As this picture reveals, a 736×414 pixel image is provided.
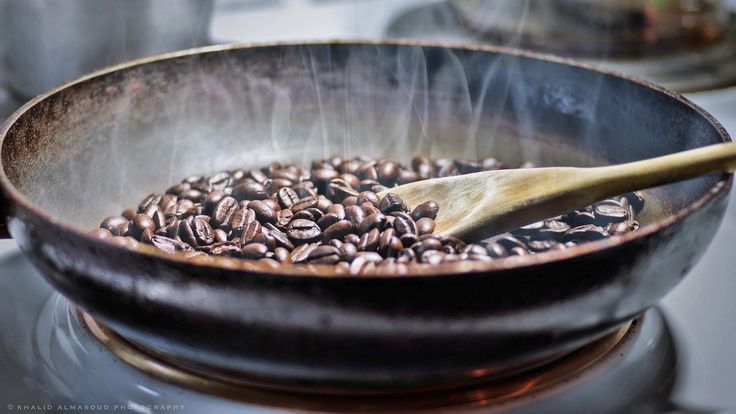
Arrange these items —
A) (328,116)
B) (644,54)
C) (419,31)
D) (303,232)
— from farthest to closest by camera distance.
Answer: (419,31)
(644,54)
(328,116)
(303,232)

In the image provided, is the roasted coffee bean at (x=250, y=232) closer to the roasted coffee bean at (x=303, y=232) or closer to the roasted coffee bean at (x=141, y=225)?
the roasted coffee bean at (x=303, y=232)

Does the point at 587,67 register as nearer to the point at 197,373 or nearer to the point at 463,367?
the point at 463,367

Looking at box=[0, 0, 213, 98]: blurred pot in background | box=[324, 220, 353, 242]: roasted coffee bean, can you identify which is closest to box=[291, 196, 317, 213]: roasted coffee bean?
box=[324, 220, 353, 242]: roasted coffee bean

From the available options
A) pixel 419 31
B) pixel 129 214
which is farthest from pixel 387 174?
pixel 419 31

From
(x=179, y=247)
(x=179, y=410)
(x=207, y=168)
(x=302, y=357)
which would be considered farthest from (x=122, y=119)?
(x=302, y=357)

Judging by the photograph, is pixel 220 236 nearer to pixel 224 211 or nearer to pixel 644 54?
pixel 224 211

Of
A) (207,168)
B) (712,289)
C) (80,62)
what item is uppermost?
(80,62)
